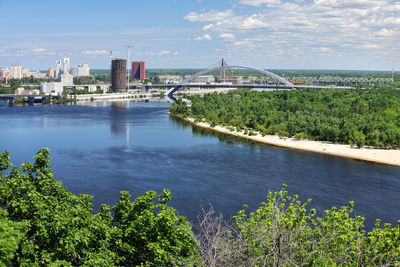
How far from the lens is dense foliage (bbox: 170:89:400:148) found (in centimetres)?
3833

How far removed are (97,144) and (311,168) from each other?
17148mm

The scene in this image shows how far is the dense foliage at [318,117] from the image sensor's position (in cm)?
3833

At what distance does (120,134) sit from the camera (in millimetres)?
42688

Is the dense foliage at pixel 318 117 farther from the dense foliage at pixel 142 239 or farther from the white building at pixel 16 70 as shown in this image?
the white building at pixel 16 70

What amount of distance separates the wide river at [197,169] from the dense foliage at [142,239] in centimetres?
643

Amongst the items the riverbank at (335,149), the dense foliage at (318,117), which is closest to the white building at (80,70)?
the dense foliage at (318,117)

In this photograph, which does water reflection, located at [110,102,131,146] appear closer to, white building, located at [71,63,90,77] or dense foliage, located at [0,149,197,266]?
dense foliage, located at [0,149,197,266]

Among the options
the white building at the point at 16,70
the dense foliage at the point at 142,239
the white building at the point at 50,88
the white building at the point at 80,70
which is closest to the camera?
the dense foliage at the point at 142,239

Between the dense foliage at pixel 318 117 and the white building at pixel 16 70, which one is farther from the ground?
the white building at pixel 16 70

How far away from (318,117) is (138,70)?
13390cm

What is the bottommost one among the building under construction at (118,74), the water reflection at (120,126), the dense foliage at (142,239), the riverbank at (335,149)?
the riverbank at (335,149)

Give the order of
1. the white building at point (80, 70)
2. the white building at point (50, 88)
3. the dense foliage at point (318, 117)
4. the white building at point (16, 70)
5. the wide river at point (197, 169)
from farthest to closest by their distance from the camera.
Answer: the white building at point (80, 70) < the white building at point (16, 70) < the white building at point (50, 88) < the dense foliage at point (318, 117) < the wide river at point (197, 169)

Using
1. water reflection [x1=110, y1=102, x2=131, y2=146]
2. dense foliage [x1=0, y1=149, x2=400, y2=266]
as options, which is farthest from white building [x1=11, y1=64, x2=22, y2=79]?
dense foliage [x1=0, y1=149, x2=400, y2=266]

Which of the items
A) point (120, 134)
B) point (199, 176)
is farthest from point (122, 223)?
→ point (120, 134)
